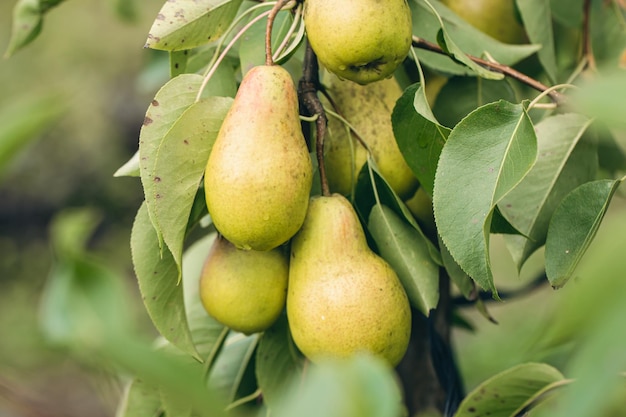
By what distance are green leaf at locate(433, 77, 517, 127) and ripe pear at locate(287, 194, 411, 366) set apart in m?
0.15

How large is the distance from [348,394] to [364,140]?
1.40 feet

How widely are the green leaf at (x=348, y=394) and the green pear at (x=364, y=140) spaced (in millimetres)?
403

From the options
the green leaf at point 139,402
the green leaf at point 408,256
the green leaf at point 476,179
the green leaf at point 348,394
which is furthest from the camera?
the green leaf at point 139,402

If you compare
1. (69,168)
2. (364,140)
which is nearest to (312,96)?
(364,140)

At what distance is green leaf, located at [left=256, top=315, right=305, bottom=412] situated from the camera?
0.67m

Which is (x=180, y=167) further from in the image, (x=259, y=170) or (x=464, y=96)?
(x=464, y=96)

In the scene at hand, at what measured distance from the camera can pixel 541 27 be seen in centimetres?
71

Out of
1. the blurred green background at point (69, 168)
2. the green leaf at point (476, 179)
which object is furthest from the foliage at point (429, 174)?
the blurred green background at point (69, 168)

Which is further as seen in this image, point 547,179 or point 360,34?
point 547,179

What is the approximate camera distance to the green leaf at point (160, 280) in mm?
590

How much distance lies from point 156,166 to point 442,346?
35 centimetres

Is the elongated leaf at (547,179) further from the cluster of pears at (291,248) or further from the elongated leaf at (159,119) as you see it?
the elongated leaf at (159,119)

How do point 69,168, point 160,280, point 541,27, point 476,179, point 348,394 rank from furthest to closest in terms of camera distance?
point 69,168, point 541,27, point 160,280, point 476,179, point 348,394

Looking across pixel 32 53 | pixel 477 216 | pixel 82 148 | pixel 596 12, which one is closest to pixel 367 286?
pixel 477 216
